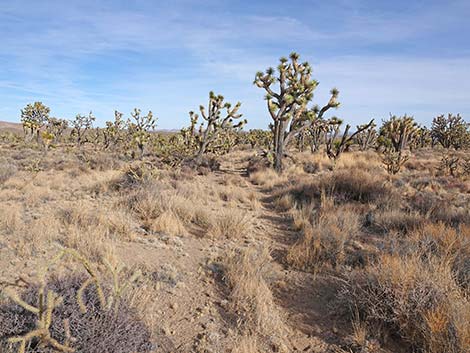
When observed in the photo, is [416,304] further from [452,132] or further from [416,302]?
[452,132]

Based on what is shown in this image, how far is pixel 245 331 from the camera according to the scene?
3.33 m

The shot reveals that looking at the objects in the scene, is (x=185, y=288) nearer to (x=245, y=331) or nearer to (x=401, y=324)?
(x=245, y=331)


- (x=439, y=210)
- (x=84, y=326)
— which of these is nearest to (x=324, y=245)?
(x=439, y=210)

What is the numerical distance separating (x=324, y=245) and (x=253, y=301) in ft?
7.06

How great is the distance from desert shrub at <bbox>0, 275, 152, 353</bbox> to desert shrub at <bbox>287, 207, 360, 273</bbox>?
9.44 feet

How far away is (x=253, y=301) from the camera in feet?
12.4

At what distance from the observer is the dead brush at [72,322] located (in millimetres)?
2396

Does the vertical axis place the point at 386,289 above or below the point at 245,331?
above

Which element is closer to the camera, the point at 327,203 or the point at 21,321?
the point at 21,321

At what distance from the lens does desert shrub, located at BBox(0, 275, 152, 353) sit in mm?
2543

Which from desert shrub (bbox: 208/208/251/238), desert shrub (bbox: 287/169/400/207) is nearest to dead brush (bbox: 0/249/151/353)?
desert shrub (bbox: 208/208/251/238)

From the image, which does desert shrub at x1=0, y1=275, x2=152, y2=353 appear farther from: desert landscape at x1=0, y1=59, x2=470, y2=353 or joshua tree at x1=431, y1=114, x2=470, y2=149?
joshua tree at x1=431, y1=114, x2=470, y2=149

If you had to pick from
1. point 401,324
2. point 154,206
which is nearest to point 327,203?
point 154,206

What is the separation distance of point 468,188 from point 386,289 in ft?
32.5
